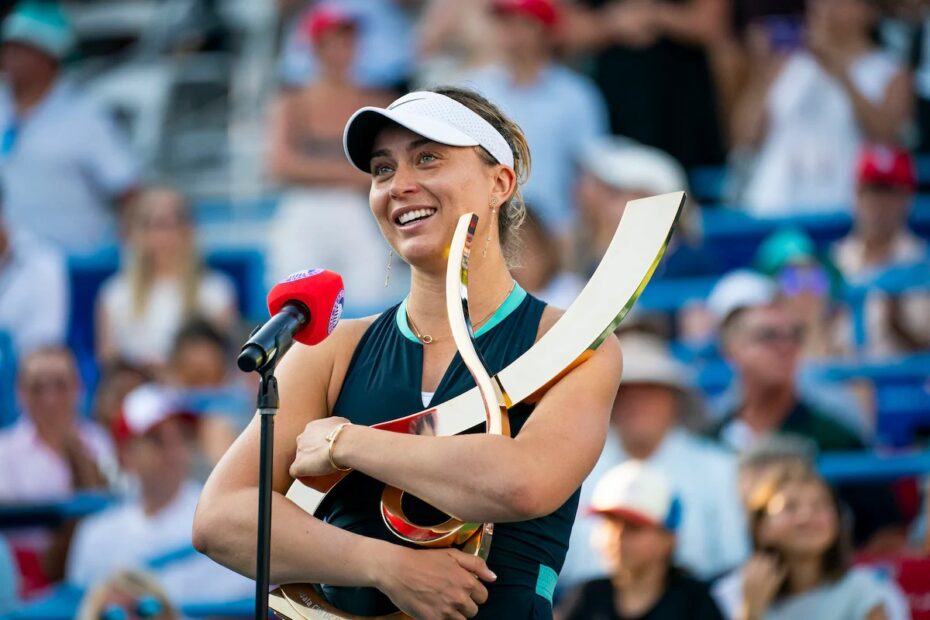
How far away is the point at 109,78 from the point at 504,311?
9.04m

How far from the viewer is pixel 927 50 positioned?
8.56 metres

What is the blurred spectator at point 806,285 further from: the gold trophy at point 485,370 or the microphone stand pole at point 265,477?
the microphone stand pole at point 265,477

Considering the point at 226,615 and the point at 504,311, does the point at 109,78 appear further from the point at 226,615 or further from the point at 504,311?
the point at 504,311

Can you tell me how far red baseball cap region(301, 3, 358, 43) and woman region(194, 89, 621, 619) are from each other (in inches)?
214

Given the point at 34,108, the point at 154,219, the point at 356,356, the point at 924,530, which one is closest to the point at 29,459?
the point at 154,219

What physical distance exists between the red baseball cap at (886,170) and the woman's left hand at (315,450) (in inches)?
196

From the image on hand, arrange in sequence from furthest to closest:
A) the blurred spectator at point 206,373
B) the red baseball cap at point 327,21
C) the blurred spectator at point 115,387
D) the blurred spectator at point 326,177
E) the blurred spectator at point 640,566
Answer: the red baseball cap at point 327,21 < the blurred spectator at point 326,177 < the blurred spectator at point 115,387 < the blurred spectator at point 206,373 < the blurred spectator at point 640,566

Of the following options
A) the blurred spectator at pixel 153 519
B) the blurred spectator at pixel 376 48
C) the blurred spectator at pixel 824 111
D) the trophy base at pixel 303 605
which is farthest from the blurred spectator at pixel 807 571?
the blurred spectator at pixel 376 48

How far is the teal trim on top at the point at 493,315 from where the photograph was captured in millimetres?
3252

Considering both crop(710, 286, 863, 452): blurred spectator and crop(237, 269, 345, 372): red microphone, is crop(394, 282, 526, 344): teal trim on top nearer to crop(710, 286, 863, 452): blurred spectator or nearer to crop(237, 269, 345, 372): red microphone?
crop(237, 269, 345, 372): red microphone

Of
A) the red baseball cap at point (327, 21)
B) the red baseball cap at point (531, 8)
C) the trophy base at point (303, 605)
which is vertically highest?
the red baseball cap at point (327, 21)

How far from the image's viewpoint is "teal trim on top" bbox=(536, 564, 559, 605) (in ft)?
10.1

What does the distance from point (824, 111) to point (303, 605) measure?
583 centimetres

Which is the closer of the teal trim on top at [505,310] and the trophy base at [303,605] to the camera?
the trophy base at [303,605]
